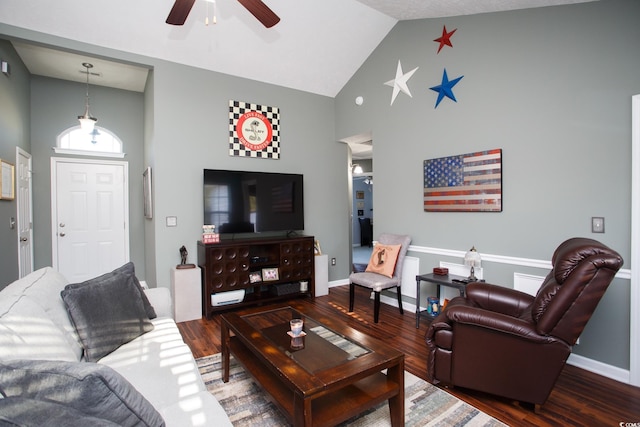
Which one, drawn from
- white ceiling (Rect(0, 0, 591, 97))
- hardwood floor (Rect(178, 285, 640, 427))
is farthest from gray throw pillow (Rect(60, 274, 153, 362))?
white ceiling (Rect(0, 0, 591, 97))

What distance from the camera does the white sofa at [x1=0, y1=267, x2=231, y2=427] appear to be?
1241mm

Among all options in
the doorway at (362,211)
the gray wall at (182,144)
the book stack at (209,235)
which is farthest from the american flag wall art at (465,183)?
the doorway at (362,211)

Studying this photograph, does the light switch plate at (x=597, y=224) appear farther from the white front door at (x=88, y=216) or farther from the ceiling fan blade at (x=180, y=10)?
the white front door at (x=88, y=216)

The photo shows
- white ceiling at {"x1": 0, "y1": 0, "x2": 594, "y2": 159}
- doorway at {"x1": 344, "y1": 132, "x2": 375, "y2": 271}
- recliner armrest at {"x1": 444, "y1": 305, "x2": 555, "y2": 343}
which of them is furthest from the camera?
doorway at {"x1": 344, "y1": 132, "x2": 375, "y2": 271}

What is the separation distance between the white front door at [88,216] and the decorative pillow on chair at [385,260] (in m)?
3.92

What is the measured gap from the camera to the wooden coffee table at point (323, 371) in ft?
5.06

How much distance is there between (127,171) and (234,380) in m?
4.10

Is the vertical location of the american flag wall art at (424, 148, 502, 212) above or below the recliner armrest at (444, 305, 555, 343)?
above

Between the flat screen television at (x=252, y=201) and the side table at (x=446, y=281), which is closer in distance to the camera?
the side table at (x=446, y=281)

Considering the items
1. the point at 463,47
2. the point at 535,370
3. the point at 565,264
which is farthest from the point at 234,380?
the point at 463,47

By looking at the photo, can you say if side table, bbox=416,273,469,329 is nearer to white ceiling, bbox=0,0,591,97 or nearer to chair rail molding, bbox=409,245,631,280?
chair rail molding, bbox=409,245,631,280

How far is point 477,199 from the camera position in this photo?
327 centimetres

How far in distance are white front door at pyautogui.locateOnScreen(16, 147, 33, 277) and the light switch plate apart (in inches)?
235

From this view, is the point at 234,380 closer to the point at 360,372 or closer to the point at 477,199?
the point at 360,372
